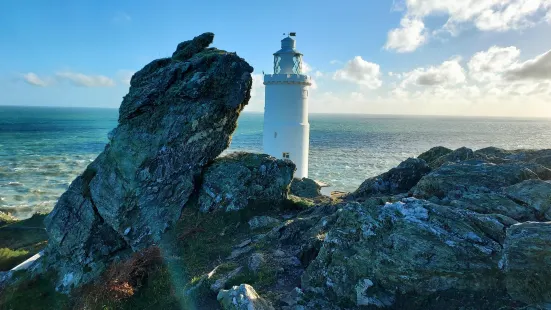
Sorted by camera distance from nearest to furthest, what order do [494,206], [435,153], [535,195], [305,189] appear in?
[535,195]
[494,206]
[435,153]
[305,189]

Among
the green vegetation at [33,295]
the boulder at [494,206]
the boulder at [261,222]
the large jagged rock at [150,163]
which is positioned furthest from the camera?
the boulder at [261,222]

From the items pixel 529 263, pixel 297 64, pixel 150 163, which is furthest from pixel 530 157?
pixel 297 64

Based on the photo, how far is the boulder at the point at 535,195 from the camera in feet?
24.2

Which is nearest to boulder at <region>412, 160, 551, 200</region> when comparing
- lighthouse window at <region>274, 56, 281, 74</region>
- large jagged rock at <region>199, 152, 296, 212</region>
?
large jagged rock at <region>199, 152, 296, 212</region>

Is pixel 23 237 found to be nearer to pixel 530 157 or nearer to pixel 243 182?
pixel 243 182

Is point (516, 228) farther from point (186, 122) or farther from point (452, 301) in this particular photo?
point (186, 122)

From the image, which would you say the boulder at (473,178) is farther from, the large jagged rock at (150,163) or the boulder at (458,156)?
the large jagged rock at (150,163)

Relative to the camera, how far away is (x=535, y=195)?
7699 millimetres

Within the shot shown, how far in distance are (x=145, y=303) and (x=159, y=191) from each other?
4.80 metres

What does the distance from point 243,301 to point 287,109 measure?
23400 mm

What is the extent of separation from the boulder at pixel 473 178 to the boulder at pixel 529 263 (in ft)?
9.96

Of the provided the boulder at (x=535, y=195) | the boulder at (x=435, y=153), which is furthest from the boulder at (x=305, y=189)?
the boulder at (x=535, y=195)

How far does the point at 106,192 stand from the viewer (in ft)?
44.8

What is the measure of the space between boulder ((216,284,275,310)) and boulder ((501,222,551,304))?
459 centimetres
